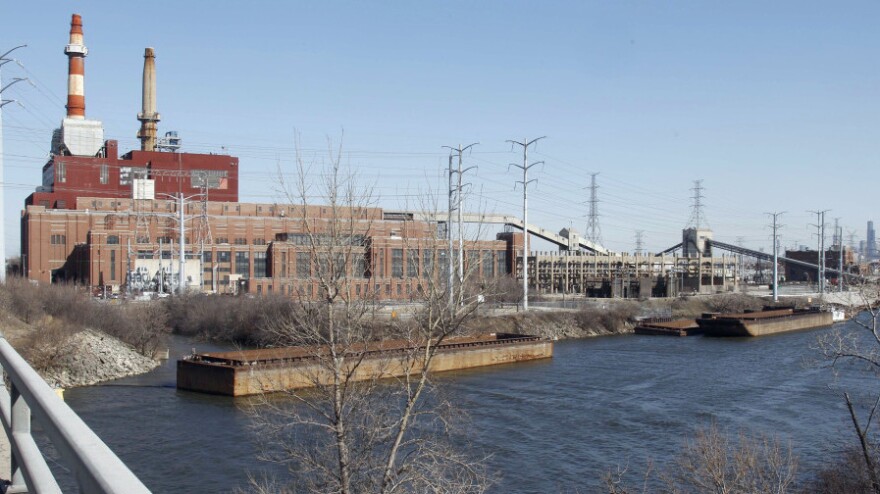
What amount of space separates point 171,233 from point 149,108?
1855 centimetres

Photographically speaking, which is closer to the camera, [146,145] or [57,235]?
[57,235]

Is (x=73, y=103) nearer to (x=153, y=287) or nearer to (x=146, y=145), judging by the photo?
(x=146, y=145)

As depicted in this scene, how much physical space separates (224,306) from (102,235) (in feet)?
69.6

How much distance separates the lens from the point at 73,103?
249ft

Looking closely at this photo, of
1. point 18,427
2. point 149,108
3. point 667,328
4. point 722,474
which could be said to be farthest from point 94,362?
point 149,108

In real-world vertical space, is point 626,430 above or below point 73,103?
below

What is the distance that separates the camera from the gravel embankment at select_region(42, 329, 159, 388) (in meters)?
27.6

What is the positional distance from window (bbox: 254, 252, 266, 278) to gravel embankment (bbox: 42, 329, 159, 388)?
3521cm

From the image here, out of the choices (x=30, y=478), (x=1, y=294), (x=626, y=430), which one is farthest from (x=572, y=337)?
(x=30, y=478)

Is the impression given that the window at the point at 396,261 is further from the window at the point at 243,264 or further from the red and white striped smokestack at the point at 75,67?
the red and white striped smokestack at the point at 75,67

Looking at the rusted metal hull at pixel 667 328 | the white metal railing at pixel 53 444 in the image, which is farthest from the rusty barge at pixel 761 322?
the white metal railing at pixel 53 444

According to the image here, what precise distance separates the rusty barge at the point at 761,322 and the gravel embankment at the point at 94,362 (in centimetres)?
3917

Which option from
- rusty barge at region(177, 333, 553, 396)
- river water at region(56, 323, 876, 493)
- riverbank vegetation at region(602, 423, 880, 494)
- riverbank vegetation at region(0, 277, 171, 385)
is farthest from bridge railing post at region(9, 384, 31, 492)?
riverbank vegetation at region(0, 277, 171, 385)

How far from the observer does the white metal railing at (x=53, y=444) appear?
1557 mm
